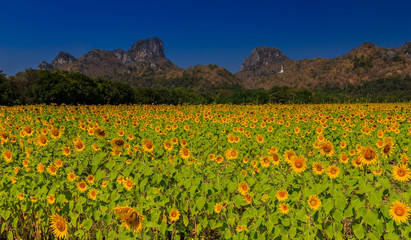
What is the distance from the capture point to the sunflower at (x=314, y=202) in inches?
99.5

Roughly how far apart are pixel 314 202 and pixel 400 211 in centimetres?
72

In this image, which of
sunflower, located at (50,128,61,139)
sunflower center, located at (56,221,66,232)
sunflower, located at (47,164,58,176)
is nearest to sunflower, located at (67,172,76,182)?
sunflower, located at (47,164,58,176)

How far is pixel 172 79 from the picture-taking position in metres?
179

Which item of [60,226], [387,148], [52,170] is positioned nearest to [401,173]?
[387,148]

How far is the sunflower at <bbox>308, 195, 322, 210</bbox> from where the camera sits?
253cm

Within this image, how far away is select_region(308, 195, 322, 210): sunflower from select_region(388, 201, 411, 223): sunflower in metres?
0.62

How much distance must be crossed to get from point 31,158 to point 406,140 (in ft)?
28.2

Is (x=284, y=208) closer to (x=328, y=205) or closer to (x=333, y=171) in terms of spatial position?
(x=328, y=205)

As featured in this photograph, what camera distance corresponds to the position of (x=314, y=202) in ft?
8.41

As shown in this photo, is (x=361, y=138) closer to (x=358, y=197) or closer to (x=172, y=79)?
(x=358, y=197)

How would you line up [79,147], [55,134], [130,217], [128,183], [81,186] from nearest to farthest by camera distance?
[130,217] → [128,183] → [81,186] → [79,147] → [55,134]

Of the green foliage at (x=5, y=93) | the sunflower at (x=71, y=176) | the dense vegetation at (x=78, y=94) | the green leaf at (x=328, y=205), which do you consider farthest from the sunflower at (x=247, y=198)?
the green foliage at (x=5, y=93)

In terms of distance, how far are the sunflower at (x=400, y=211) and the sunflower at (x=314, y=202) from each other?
617mm

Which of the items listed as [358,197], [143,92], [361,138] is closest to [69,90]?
[143,92]
